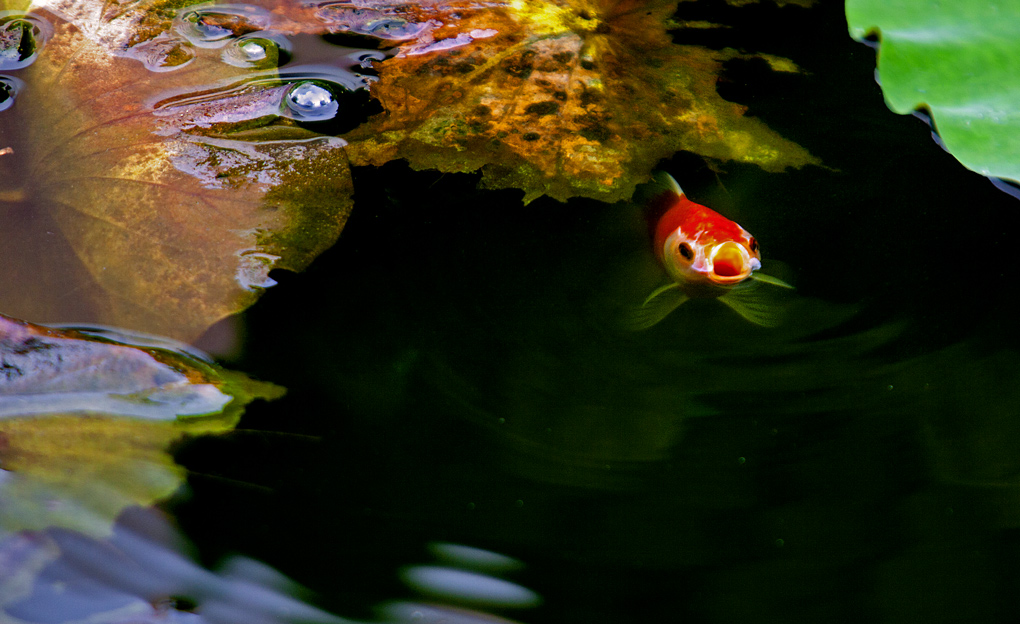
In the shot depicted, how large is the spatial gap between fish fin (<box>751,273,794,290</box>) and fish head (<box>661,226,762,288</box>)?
2 centimetres

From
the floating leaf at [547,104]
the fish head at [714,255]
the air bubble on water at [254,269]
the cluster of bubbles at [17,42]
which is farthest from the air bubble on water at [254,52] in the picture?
the fish head at [714,255]

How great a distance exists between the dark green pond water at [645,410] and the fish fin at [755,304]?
0.02 metres

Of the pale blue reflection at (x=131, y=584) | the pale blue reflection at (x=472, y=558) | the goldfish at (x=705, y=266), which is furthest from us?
the goldfish at (x=705, y=266)

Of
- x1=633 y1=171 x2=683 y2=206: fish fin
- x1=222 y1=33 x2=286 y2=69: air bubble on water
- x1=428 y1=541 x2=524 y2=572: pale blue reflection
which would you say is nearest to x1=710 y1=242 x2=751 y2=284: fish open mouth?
x1=633 y1=171 x2=683 y2=206: fish fin

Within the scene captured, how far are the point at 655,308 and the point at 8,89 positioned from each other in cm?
144

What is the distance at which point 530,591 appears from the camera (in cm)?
101

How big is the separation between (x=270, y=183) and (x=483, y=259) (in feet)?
1.46

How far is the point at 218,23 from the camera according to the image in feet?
5.06

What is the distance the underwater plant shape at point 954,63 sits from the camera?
41.5 inches

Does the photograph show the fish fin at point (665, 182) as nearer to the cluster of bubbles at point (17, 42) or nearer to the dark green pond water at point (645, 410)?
the dark green pond water at point (645, 410)

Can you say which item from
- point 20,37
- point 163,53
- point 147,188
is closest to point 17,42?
point 20,37

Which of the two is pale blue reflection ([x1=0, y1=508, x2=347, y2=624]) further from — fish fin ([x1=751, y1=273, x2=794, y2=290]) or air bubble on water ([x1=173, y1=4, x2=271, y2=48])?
air bubble on water ([x1=173, y1=4, x2=271, y2=48])

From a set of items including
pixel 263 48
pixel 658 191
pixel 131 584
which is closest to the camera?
pixel 131 584

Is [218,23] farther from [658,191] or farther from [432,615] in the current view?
[432,615]
